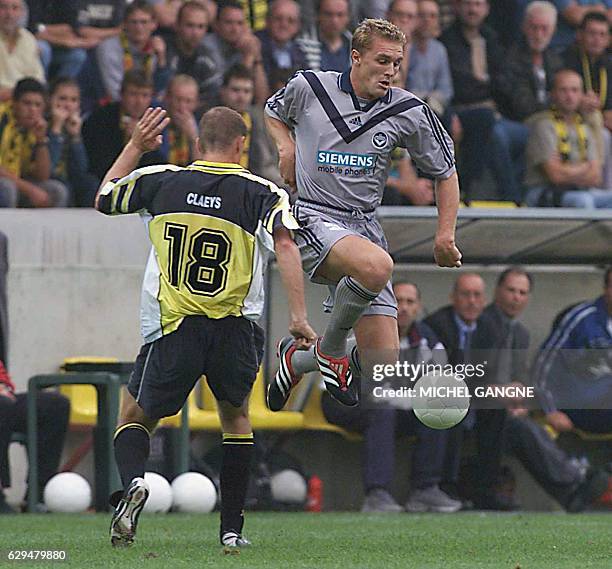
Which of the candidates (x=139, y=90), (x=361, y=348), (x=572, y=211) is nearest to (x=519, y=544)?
(x=361, y=348)

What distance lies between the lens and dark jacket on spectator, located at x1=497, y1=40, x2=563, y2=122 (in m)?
14.6

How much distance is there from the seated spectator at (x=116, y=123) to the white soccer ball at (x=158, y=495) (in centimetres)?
324

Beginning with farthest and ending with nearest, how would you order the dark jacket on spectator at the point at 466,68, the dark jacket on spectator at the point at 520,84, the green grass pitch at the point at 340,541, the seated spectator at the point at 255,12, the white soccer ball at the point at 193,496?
the dark jacket on spectator at the point at 520,84
the dark jacket on spectator at the point at 466,68
the seated spectator at the point at 255,12
the white soccer ball at the point at 193,496
the green grass pitch at the point at 340,541

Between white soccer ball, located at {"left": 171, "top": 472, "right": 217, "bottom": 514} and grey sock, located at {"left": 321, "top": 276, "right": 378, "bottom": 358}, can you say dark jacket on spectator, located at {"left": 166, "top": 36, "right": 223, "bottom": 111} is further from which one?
grey sock, located at {"left": 321, "top": 276, "right": 378, "bottom": 358}

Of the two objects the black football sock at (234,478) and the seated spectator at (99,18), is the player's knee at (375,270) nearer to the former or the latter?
the black football sock at (234,478)

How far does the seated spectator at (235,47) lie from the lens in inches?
537

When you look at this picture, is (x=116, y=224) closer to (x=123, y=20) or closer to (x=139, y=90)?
(x=139, y=90)

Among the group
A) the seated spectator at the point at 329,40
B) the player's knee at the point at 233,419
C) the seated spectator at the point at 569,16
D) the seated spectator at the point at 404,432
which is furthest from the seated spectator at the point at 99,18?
the player's knee at the point at 233,419

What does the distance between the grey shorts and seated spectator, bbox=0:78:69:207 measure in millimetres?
4792

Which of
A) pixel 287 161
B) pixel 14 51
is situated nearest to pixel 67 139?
pixel 14 51

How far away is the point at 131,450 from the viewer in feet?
23.5

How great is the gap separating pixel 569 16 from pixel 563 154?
211cm

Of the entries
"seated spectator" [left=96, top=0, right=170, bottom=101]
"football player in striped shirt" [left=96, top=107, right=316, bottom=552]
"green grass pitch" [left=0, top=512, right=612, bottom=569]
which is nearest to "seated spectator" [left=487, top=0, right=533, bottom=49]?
"seated spectator" [left=96, top=0, right=170, bottom=101]

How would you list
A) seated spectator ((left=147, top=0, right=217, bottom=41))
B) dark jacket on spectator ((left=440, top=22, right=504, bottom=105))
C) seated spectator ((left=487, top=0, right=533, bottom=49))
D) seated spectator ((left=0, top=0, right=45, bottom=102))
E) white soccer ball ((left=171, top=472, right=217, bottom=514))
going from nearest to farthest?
white soccer ball ((left=171, top=472, right=217, bottom=514)), seated spectator ((left=0, top=0, right=45, bottom=102)), seated spectator ((left=147, top=0, right=217, bottom=41)), dark jacket on spectator ((left=440, top=22, right=504, bottom=105)), seated spectator ((left=487, top=0, right=533, bottom=49))
